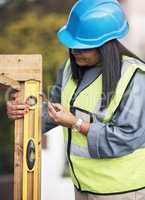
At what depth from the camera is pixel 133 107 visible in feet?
8.75

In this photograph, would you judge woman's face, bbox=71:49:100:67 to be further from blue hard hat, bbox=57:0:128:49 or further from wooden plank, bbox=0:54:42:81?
wooden plank, bbox=0:54:42:81

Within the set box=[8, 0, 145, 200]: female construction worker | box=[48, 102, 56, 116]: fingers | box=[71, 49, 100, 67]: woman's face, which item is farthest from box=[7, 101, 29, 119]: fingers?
box=[71, 49, 100, 67]: woman's face

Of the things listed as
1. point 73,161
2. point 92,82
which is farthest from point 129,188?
point 92,82

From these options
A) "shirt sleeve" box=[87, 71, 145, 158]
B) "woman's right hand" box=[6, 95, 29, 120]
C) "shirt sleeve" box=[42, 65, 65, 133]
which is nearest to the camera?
"shirt sleeve" box=[87, 71, 145, 158]

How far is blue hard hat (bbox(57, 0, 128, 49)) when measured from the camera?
107 inches

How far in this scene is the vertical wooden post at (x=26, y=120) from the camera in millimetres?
2811

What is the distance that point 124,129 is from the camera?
2.67 m

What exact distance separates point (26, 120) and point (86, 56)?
1.32 ft

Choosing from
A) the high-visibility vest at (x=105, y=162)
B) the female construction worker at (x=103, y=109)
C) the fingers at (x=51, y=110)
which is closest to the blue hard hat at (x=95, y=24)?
the female construction worker at (x=103, y=109)

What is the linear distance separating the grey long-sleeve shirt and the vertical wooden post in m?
0.29

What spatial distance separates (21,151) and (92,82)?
0.46 metres

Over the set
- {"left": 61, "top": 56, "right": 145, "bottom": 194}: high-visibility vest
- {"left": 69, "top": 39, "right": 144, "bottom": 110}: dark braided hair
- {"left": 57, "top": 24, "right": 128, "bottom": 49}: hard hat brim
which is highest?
{"left": 57, "top": 24, "right": 128, "bottom": 49}: hard hat brim

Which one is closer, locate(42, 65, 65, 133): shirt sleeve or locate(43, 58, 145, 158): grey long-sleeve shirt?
locate(43, 58, 145, 158): grey long-sleeve shirt

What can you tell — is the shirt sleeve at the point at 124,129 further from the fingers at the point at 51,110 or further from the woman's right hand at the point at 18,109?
the woman's right hand at the point at 18,109
